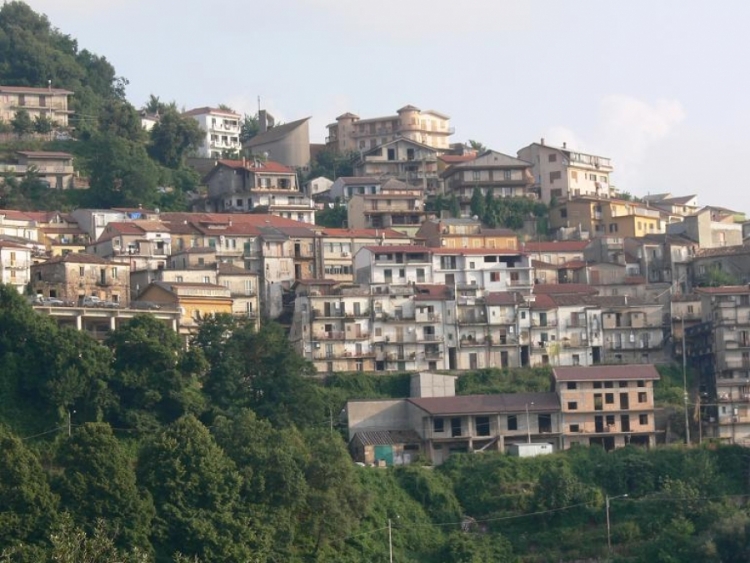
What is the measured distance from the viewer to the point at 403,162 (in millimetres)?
106500

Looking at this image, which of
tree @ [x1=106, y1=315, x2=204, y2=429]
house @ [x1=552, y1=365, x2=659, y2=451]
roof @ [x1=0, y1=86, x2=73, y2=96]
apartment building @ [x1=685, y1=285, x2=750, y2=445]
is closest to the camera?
tree @ [x1=106, y1=315, x2=204, y2=429]

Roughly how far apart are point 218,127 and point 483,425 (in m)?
48.5

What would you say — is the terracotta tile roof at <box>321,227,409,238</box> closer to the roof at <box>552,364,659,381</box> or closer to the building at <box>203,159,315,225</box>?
the building at <box>203,159,315,225</box>

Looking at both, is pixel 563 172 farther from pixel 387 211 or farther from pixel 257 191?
pixel 257 191

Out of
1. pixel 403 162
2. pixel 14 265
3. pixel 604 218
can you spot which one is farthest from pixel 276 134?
pixel 14 265

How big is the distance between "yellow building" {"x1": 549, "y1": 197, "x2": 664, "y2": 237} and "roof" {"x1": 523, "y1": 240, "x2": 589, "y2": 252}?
167 inches

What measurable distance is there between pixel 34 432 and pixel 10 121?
135ft

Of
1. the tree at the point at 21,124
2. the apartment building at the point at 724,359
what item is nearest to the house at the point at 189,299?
the apartment building at the point at 724,359

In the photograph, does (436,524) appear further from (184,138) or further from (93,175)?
(184,138)

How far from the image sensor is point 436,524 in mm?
69000

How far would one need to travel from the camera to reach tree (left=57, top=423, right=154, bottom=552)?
59.6 metres

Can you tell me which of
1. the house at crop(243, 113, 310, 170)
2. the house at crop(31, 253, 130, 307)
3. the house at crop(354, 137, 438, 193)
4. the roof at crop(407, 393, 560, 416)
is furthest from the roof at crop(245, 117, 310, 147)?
the roof at crop(407, 393, 560, 416)

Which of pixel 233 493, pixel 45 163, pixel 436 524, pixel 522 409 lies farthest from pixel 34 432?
pixel 45 163

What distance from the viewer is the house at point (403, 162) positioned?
10600 centimetres
